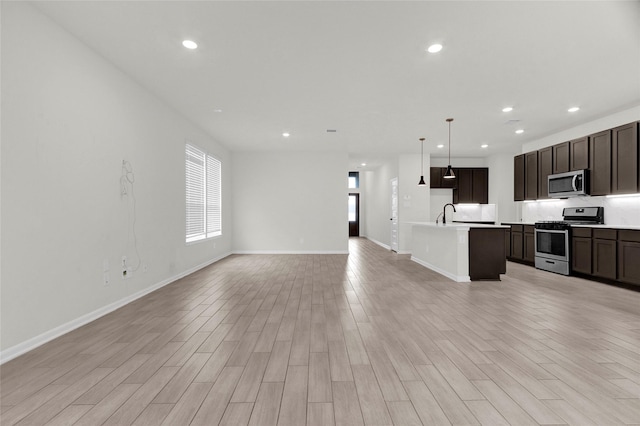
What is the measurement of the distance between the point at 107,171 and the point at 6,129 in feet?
3.77

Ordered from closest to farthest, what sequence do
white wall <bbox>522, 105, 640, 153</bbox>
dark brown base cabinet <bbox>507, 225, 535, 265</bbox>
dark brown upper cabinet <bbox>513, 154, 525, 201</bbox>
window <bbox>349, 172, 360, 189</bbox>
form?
white wall <bbox>522, 105, 640, 153</bbox> → dark brown base cabinet <bbox>507, 225, 535, 265</bbox> → dark brown upper cabinet <bbox>513, 154, 525, 201</bbox> → window <bbox>349, 172, 360, 189</bbox>

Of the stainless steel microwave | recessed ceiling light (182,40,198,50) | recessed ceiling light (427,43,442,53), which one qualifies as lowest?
the stainless steel microwave

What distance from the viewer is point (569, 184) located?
5.73 meters

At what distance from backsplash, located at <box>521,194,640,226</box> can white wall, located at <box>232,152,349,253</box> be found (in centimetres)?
472

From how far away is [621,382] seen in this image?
200 centimetres

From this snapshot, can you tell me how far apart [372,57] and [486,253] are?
12.4 feet

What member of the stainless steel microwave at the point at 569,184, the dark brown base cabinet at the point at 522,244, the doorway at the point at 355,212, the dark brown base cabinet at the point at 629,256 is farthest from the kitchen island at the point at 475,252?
the doorway at the point at 355,212

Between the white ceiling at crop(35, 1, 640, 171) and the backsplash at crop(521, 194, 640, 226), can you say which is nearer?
the white ceiling at crop(35, 1, 640, 171)

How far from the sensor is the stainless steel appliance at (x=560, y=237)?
5500 mm

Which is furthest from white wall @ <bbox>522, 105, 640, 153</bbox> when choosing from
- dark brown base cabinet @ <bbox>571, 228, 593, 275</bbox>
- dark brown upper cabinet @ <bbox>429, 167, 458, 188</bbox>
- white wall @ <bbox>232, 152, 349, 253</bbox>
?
white wall @ <bbox>232, 152, 349, 253</bbox>

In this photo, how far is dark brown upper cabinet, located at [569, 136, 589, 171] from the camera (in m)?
5.48

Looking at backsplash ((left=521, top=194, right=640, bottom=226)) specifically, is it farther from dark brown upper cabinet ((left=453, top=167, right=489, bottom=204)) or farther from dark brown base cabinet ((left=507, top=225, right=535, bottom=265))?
dark brown upper cabinet ((left=453, top=167, right=489, bottom=204))

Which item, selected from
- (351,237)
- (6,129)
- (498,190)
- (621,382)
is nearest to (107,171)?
(6,129)

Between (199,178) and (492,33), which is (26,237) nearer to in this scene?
(199,178)
